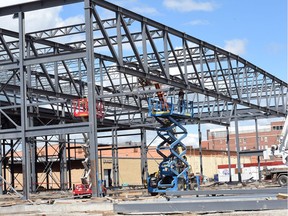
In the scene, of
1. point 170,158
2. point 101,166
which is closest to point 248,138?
point 101,166

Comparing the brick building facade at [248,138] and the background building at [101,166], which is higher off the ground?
the brick building facade at [248,138]

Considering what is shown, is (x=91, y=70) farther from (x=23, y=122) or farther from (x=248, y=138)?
(x=248, y=138)

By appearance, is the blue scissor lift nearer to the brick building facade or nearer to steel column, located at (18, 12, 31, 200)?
steel column, located at (18, 12, 31, 200)

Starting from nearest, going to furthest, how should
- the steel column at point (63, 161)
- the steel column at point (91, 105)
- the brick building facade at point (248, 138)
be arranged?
1. the steel column at point (91, 105)
2. the steel column at point (63, 161)
3. the brick building facade at point (248, 138)

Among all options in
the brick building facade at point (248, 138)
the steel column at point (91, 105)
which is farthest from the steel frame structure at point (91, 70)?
the brick building facade at point (248, 138)

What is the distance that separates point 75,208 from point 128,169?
44.9 m

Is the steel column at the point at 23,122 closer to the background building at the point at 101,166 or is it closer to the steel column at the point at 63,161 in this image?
the background building at the point at 101,166

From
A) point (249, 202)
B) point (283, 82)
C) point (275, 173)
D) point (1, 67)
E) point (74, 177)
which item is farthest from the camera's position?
point (74, 177)

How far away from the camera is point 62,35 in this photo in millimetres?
35781

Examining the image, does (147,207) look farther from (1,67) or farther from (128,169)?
(128,169)

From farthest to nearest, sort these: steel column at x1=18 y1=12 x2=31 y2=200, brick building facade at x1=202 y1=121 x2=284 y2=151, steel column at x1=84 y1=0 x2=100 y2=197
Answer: brick building facade at x1=202 y1=121 x2=284 y2=151 < steel column at x1=18 y1=12 x2=31 y2=200 < steel column at x1=84 y1=0 x2=100 y2=197

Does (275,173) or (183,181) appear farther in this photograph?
(275,173)

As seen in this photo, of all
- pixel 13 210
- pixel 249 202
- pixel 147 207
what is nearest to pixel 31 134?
pixel 13 210

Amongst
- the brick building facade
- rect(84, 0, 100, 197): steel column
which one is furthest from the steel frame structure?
the brick building facade
